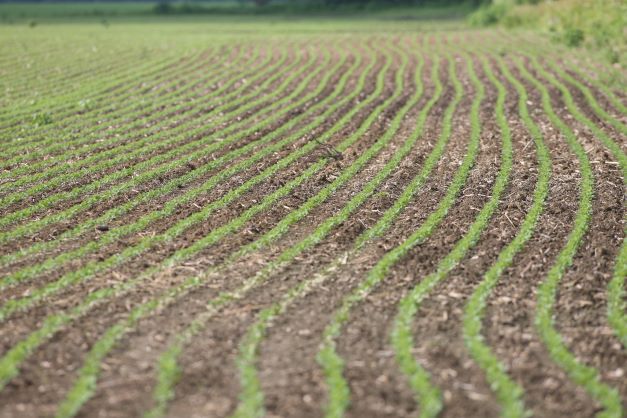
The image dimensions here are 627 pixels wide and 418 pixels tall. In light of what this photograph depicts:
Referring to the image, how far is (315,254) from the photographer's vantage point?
920 centimetres

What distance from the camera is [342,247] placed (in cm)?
940

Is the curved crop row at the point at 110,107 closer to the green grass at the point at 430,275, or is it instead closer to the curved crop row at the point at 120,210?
the curved crop row at the point at 120,210

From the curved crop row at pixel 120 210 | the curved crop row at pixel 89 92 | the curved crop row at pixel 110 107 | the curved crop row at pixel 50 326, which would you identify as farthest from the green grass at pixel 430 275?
the curved crop row at pixel 89 92

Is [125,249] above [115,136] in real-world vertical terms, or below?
below

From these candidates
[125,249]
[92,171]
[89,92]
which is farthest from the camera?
[89,92]

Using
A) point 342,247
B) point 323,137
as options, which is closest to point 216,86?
point 323,137

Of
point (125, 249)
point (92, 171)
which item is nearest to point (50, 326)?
point (125, 249)

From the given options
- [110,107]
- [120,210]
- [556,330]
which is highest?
[110,107]

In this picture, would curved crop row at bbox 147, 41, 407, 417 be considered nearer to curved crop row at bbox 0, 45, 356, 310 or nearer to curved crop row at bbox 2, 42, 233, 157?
curved crop row at bbox 0, 45, 356, 310

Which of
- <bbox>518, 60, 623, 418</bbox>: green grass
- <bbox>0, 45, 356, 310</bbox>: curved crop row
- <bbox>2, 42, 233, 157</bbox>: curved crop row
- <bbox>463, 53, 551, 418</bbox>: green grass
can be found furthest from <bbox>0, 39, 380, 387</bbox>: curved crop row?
<bbox>2, 42, 233, 157</bbox>: curved crop row

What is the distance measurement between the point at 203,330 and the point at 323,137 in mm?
8486

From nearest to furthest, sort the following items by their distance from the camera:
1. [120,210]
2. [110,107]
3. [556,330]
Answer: [556,330], [120,210], [110,107]

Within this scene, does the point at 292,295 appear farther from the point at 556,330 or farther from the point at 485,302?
the point at 556,330

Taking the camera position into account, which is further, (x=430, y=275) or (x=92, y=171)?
(x=92, y=171)
